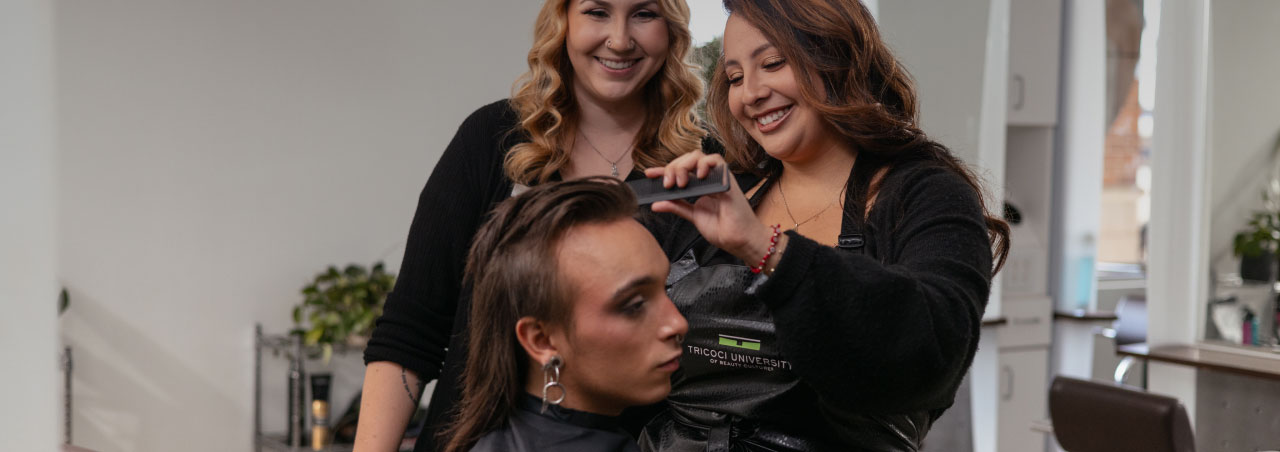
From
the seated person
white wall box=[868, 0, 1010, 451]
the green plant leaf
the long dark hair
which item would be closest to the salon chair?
white wall box=[868, 0, 1010, 451]

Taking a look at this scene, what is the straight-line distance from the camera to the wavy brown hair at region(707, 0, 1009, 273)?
1300 millimetres

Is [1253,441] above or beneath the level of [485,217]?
beneath

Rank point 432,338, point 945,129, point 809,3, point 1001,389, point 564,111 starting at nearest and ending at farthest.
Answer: point 809,3 < point 432,338 < point 564,111 < point 945,129 < point 1001,389

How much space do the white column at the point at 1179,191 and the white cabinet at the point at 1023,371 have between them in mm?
1093

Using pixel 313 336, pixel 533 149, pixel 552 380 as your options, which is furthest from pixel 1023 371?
pixel 552 380

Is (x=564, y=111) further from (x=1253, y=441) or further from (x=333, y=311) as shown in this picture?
(x=1253, y=441)

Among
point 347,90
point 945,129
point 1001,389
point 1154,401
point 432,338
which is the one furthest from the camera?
point 1001,389

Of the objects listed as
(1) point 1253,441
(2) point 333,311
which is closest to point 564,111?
(2) point 333,311

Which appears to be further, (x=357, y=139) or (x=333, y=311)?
(x=357, y=139)

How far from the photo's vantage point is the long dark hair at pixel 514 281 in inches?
48.5

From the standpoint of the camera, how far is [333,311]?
13.5 feet

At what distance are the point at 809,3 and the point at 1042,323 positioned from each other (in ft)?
15.7

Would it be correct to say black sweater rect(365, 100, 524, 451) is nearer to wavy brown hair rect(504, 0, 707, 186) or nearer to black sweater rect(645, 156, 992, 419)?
wavy brown hair rect(504, 0, 707, 186)

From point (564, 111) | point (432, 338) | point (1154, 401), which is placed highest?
point (564, 111)
